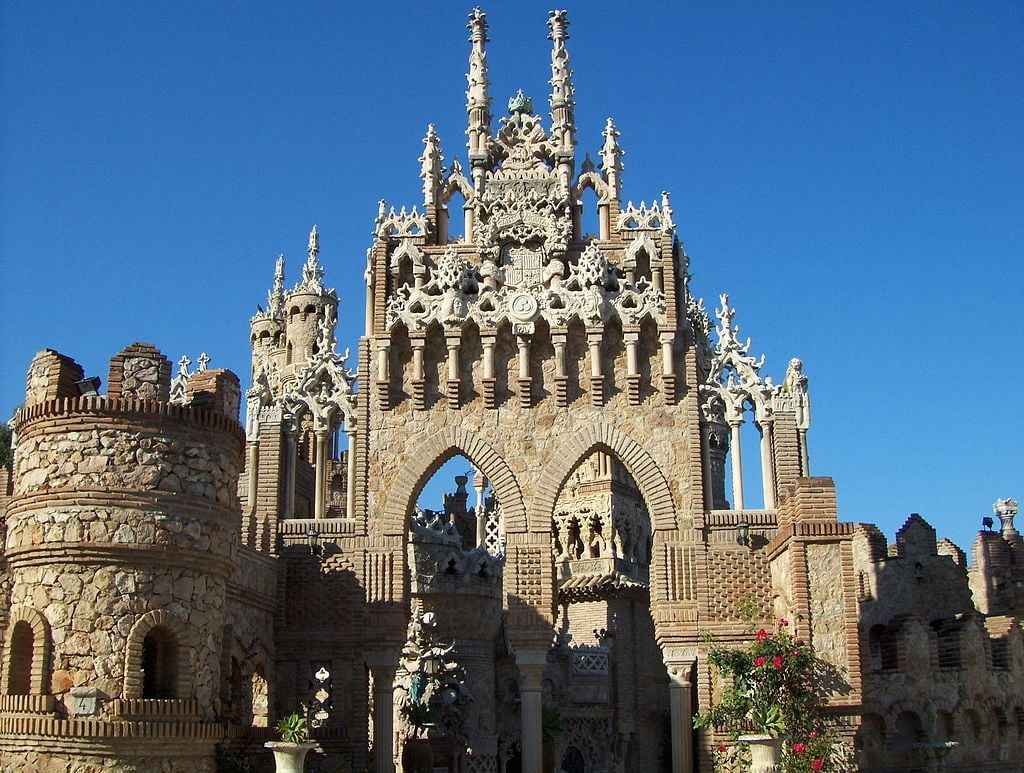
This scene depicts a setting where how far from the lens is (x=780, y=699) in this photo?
1808cm

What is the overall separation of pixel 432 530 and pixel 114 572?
46.9ft

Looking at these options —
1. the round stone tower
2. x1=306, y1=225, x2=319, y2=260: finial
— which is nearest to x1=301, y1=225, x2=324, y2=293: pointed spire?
x1=306, y1=225, x2=319, y2=260: finial

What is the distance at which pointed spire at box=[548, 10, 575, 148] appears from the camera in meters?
23.9

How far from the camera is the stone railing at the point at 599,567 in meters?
32.3

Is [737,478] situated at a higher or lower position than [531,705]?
higher

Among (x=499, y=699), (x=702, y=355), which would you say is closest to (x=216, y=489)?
(x=702, y=355)

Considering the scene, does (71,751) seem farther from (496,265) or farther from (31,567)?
(496,265)

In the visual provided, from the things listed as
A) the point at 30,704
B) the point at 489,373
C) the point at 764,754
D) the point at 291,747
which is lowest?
the point at 764,754

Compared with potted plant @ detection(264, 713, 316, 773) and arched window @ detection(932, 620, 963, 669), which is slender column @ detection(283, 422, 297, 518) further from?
arched window @ detection(932, 620, 963, 669)

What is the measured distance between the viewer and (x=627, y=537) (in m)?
33.2

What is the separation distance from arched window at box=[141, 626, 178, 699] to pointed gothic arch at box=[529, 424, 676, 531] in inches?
293

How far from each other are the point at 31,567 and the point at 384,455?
25.6ft

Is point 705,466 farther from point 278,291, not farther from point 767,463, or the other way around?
point 278,291

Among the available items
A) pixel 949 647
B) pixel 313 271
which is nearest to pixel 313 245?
pixel 313 271
